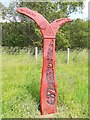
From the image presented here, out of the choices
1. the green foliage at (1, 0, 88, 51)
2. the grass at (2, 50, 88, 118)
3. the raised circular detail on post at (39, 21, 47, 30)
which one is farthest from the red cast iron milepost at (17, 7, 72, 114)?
the green foliage at (1, 0, 88, 51)

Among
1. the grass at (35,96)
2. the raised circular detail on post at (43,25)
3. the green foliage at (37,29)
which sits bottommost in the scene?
the grass at (35,96)

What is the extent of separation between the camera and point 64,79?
4.94 meters

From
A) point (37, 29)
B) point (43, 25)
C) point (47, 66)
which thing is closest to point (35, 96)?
point (47, 66)

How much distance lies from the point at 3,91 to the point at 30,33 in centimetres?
749

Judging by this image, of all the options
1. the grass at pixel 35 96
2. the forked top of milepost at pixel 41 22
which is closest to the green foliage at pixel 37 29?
the grass at pixel 35 96

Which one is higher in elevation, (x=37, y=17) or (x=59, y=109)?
(x=37, y=17)

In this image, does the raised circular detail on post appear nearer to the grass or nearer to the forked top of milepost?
the forked top of milepost

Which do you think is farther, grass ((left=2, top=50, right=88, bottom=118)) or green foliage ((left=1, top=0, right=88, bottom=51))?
green foliage ((left=1, top=0, right=88, bottom=51))

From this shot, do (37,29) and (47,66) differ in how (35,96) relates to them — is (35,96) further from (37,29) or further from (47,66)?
(37,29)

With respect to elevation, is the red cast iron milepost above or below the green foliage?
below

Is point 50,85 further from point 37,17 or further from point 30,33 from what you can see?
point 30,33

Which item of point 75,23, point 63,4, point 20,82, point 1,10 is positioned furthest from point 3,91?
point 75,23

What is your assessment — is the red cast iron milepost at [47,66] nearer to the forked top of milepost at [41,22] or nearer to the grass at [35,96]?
the forked top of milepost at [41,22]

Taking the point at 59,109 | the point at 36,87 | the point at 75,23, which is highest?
the point at 75,23
